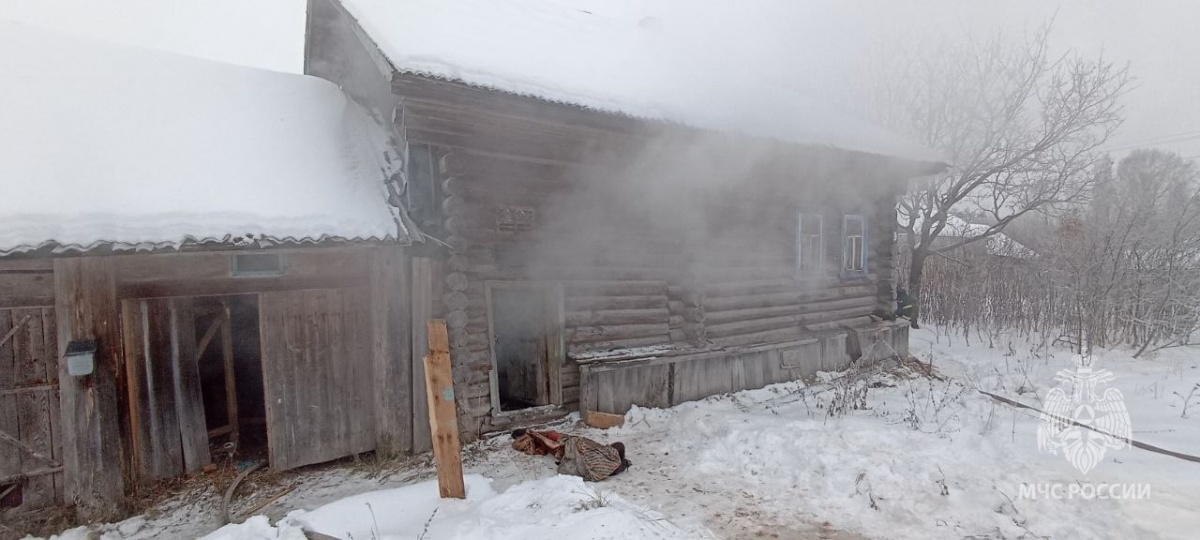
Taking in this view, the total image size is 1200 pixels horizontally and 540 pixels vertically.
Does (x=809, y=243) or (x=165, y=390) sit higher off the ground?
(x=809, y=243)

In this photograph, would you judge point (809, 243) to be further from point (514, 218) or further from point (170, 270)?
point (170, 270)

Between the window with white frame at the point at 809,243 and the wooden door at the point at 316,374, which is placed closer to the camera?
the wooden door at the point at 316,374

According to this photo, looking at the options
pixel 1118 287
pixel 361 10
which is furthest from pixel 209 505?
pixel 1118 287

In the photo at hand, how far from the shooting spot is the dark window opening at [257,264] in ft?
16.0

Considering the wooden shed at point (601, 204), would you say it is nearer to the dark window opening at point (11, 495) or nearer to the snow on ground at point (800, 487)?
the snow on ground at point (800, 487)

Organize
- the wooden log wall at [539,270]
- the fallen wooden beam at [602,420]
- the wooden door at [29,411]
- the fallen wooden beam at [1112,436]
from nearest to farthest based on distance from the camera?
the wooden door at [29,411], the fallen wooden beam at [1112,436], the wooden log wall at [539,270], the fallen wooden beam at [602,420]

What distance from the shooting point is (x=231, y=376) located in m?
6.26

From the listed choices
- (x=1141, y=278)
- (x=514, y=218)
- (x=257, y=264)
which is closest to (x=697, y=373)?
(x=514, y=218)

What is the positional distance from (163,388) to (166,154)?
6.96ft

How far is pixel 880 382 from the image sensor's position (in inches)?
320

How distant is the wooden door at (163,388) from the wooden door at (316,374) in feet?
2.00

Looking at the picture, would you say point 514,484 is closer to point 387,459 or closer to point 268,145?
point 387,459

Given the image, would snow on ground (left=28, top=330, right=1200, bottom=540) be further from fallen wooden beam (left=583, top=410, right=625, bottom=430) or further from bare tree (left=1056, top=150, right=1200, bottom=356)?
bare tree (left=1056, top=150, right=1200, bottom=356)

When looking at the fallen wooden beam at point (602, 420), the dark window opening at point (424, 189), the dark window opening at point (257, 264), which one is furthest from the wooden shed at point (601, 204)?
the dark window opening at point (257, 264)
